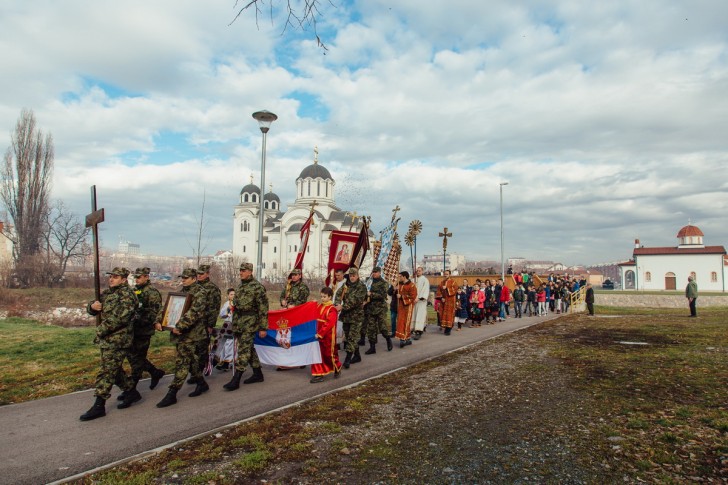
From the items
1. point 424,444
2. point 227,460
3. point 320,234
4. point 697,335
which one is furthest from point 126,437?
point 320,234

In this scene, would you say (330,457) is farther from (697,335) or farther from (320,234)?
(320,234)

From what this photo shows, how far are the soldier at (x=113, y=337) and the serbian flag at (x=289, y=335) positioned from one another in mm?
2619

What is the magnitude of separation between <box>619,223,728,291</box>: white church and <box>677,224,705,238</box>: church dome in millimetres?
6116

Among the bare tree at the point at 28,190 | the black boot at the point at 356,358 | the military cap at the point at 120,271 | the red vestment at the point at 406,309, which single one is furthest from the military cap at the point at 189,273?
the bare tree at the point at 28,190

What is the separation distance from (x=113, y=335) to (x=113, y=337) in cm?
3

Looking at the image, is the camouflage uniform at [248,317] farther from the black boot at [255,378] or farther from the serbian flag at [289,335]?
the serbian flag at [289,335]

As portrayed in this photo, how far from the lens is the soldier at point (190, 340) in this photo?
7.12 m

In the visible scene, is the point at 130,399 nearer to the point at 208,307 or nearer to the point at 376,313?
the point at 208,307

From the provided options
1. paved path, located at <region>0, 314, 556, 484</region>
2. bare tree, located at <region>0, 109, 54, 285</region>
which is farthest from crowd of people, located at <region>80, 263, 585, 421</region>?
bare tree, located at <region>0, 109, 54, 285</region>

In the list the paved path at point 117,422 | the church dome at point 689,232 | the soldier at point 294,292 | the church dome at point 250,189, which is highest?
the church dome at point 250,189

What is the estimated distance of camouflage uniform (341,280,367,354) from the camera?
9.91 meters

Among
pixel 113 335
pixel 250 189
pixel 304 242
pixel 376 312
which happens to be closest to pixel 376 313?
pixel 376 312

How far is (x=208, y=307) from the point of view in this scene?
7699 mm

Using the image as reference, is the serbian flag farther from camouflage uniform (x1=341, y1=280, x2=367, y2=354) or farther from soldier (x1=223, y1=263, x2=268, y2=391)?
camouflage uniform (x1=341, y1=280, x2=367, y2=354)
